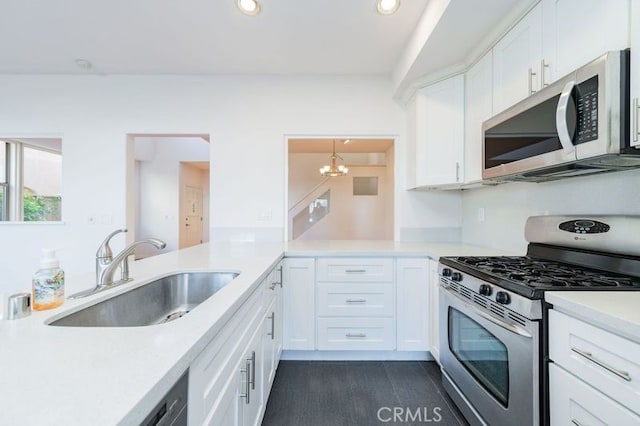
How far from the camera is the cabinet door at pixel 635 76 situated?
0.96 metres

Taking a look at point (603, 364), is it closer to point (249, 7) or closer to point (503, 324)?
point (503, 324)

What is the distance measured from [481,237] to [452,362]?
3.87 ft

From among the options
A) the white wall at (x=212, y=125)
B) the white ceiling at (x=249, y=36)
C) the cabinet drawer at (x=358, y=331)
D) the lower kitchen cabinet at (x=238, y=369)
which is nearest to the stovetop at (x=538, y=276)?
the cabinet drawer at (x=358, y=331)

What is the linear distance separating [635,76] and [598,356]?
3.10 feet

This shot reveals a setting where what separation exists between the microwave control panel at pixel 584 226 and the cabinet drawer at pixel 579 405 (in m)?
0.74

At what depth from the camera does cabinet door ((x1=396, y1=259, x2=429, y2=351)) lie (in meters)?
2.16

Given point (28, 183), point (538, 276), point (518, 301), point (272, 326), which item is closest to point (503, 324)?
point (518, 301)

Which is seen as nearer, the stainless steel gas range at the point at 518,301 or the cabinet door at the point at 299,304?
the stainless steel gas range at the point at 518,301

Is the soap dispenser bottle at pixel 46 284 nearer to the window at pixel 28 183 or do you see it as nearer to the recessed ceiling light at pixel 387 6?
the recessed ceiling light at pixel 387 6

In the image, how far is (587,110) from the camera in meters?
1.07

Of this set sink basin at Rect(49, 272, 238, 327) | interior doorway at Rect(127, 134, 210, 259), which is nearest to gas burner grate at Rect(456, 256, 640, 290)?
sink basin at Rect(49, 272, 238, 327)

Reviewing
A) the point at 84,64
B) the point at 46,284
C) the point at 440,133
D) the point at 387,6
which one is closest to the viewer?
the point at 46,284

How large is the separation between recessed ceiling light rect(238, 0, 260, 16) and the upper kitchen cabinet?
4.65 feet

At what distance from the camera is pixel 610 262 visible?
4.08 ft
